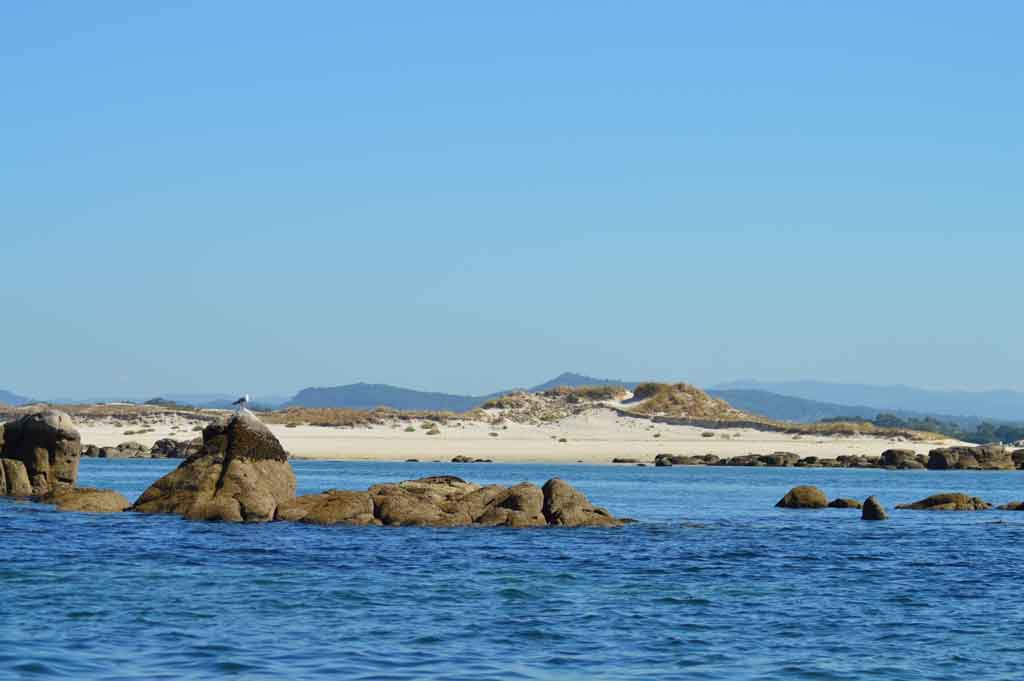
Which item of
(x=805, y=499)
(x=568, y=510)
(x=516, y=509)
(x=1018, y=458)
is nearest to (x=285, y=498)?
(x=516, y=509)

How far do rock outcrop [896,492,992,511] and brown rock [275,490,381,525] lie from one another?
22.2m

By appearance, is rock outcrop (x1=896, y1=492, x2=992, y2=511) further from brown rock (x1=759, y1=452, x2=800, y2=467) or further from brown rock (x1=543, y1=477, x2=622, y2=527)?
brown rock (x1=759, y1=452, x2=800, y2=467)

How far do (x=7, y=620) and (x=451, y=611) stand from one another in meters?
7.09

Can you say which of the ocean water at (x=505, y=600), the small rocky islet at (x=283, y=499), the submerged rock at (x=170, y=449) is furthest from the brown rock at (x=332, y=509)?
the submerged rock at (x=170, y=449)

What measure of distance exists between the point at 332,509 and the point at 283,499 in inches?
68.5

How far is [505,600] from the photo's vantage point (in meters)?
25.5

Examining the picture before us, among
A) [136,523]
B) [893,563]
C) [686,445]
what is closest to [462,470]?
[686,445]

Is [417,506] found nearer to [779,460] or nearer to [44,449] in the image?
[44,449]

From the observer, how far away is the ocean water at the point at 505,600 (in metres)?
19.4

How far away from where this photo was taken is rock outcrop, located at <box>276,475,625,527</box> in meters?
39.3

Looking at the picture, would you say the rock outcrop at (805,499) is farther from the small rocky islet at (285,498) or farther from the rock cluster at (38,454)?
the rock cluster at (38,454)

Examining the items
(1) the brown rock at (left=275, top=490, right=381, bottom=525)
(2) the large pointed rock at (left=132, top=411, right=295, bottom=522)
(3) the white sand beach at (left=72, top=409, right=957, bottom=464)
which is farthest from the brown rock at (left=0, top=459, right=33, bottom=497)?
(3) the white sand beach at (left=72, top=409, right=957, bottom=464)

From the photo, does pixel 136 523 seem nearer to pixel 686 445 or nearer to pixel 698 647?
pixel 698 647

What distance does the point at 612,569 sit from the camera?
30156 mm
